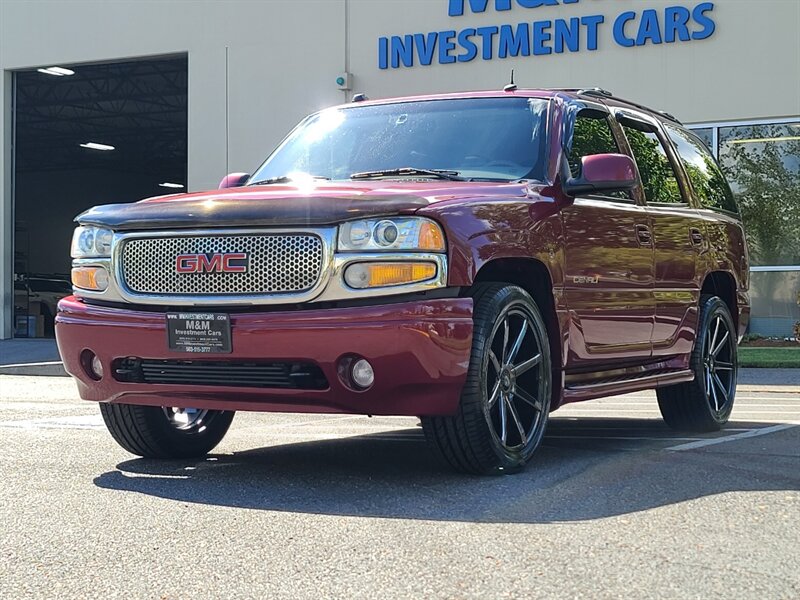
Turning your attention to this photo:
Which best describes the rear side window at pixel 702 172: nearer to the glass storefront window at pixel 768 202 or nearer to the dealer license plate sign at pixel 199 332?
the dealer license plate sign at pixel 199 332

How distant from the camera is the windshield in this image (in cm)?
629

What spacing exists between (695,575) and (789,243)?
1527 cm

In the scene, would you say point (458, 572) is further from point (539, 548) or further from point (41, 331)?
point (41, 331)

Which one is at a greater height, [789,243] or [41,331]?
[789,243]

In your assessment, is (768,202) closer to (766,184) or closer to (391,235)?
(766,184)

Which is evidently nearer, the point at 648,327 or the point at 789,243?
the point at 648,327

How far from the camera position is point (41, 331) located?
88.3 ft

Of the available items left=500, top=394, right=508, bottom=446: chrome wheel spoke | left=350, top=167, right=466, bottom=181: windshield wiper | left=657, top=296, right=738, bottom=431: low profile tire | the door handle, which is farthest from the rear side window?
left=500, top=394, right=508, bottom=446: chrome wheel spoke

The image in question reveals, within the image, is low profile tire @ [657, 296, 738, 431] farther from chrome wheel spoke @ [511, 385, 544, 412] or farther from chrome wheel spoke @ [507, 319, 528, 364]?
chrome wheel spoke @ [507, 319, 528, 364]

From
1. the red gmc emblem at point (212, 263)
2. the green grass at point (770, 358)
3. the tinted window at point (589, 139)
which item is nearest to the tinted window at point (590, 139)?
the tinted window at point (589, 139)

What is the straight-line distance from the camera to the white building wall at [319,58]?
17.6m

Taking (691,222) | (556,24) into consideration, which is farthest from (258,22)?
(691,222)

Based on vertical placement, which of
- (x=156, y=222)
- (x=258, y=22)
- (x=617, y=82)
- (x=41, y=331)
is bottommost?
(x=41, y=331)

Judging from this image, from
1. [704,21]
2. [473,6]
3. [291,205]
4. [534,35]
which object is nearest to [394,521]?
[291,205]
